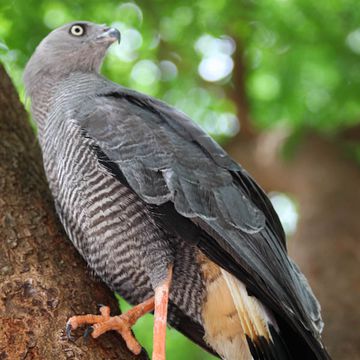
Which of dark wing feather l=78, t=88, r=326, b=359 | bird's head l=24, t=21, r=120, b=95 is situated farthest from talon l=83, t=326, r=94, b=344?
bird's head l=24, t=21, r=120, b=95

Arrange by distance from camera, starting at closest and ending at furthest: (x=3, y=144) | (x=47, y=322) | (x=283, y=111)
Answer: (x=47, y=322), (x=3, y=144), (x=283, y=111)

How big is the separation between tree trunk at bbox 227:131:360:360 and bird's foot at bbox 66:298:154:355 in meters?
1.92

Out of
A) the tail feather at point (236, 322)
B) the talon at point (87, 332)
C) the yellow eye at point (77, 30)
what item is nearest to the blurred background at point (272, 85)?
the yellow eye at point (77, 30)

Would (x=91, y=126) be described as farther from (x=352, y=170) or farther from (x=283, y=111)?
(x=283, y=111)

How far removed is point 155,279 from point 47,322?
2.34 feet

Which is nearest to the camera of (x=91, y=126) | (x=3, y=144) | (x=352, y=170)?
(x=91, y=126)

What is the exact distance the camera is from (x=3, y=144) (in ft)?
13.2

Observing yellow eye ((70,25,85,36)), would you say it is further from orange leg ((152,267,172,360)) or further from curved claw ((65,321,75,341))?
curved claw ((65,321,75,341))

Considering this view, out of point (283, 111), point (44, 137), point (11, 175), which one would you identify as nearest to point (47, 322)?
point (11, 175)

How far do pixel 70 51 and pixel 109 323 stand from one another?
2.49 m

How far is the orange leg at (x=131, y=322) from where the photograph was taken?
124 inches

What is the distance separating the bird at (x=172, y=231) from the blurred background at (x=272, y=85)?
1747mm

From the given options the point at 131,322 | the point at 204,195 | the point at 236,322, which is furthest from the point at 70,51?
the point at 236,322

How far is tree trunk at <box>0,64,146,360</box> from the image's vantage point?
3002 mm
